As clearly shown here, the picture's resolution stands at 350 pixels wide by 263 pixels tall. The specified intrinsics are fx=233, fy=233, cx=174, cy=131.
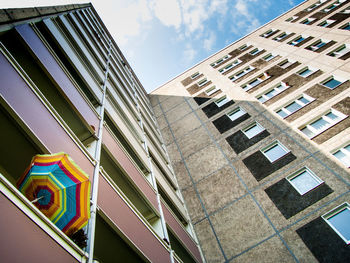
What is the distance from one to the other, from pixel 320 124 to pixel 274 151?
2.89m

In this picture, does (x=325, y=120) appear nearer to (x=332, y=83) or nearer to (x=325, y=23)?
(x=332, y=83)

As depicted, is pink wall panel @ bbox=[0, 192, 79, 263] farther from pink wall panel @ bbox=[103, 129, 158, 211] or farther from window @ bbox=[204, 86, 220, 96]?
window @ bbox=[204, 86, 220, 96]

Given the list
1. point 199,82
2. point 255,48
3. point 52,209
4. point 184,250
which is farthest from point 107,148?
point 255,48

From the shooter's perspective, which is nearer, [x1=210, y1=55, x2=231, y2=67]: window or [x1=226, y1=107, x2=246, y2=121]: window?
[x1=226, y1=107, x2=246, y2=121]: window

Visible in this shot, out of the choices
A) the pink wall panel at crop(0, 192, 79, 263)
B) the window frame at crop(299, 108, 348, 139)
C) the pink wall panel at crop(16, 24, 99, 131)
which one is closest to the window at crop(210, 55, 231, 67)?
the window frame at crop(299, 108, 348, 139)

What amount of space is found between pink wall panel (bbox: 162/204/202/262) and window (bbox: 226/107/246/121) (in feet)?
28.3

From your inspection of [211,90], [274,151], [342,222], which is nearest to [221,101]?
[211,90]

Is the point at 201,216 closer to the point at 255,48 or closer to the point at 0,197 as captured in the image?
the point at 0,197

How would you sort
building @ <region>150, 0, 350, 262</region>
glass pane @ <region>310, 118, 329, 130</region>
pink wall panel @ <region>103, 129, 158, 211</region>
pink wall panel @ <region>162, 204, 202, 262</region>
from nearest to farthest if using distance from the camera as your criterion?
pink wall panel @ <region>103, 129, 158, 211</region>, building @ <region>150, 0, 350, 262</region>, pink wall panel @ <region>162, 204, 202, 262</region>, glass pane @ <region>310, 118, 329, 130</region>

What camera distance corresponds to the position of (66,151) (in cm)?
548

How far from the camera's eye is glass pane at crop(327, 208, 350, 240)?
8.31 metres

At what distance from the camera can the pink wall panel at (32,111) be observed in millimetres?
4623

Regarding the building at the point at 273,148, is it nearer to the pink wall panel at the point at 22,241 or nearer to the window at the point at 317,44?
the window at the point at 317,44

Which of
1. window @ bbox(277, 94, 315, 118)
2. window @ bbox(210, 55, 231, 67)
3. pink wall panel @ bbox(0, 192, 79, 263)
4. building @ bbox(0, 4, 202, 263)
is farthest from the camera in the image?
window @ bbox(210, 55, 231, 67)
